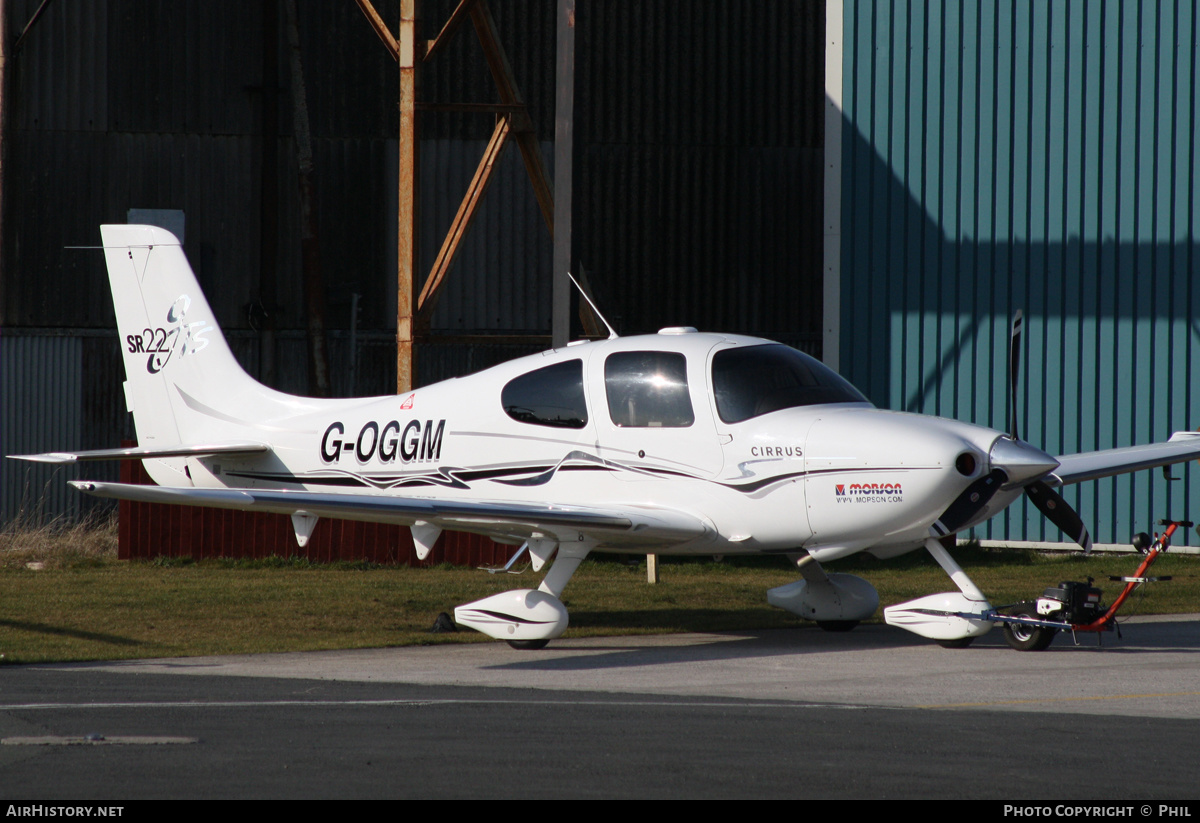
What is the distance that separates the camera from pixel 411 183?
1566 centimetres

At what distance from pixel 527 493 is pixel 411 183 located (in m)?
6.06

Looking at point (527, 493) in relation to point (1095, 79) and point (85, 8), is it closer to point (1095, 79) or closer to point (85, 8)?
point (1095, 79)

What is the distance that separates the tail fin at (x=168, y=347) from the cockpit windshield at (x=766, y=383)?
4.38m

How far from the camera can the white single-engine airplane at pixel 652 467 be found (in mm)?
9406

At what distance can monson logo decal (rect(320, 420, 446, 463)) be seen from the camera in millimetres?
11172

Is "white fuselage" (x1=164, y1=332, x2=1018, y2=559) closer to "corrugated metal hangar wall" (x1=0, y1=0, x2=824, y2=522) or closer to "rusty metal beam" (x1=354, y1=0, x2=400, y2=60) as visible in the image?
"rusty metal beam" (x1=354, y1=0, x2=400, y2=60)

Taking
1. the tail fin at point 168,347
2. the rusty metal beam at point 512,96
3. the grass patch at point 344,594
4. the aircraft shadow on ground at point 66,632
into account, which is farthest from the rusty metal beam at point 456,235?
the aircraft shadow on ground at point 66,632

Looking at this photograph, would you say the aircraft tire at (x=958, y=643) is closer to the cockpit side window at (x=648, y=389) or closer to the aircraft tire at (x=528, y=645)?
the cockpit side window at (x=648, y=389)

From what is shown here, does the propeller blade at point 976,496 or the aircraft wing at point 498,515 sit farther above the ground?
the propeller blade at point 976,496

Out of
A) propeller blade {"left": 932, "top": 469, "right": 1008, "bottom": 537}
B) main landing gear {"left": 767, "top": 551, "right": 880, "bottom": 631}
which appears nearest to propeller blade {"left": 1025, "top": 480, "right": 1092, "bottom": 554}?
propeller blade {"left": 932, "top": 469, "right": 1008, "bottom": 537}

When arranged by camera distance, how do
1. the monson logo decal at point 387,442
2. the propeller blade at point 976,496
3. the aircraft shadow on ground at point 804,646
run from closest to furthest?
the propeller blade at point 976,496 → the aircraft shadow on ground at point 804,646 → the monson logo decal at point 387,442

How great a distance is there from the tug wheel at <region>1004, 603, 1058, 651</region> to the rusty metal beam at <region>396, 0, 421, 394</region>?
7.69 meters

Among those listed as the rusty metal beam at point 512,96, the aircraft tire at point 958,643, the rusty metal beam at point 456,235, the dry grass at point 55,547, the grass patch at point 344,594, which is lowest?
the dry grass at point 55,547
